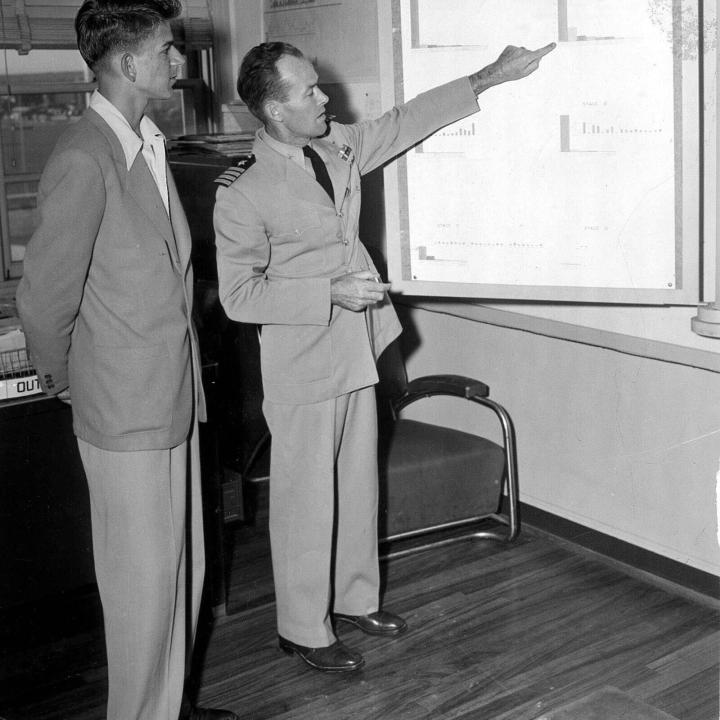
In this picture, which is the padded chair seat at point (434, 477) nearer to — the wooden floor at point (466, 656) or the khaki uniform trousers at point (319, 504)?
the wooden floor at point (466, 656)

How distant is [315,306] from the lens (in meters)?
2.48

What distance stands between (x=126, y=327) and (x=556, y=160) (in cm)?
117

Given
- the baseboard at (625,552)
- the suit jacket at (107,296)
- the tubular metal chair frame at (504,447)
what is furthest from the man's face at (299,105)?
the baseboard at (625,552)

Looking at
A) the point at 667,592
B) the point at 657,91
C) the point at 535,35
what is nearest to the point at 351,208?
the point at 535,35

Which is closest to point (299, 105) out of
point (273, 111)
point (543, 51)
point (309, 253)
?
point (273, 111)

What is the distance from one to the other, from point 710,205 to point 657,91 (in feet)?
1.02

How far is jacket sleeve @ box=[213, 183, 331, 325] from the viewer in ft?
8.06

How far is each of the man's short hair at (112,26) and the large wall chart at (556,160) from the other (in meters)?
0.85

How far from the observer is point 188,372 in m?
2.20

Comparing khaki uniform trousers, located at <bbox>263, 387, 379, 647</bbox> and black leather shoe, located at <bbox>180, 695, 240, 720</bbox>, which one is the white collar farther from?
black leather shoe, located at <bbox>180, 695, 240, 720</bbox>

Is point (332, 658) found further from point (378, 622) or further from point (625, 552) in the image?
point (625, 552)

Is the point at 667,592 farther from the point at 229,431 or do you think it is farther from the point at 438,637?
the point at 229,431

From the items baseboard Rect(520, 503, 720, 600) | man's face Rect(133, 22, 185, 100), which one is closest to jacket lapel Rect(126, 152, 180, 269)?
man's face Rect(133, 22, 185, 100)

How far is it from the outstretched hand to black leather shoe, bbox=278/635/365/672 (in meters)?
1.47
